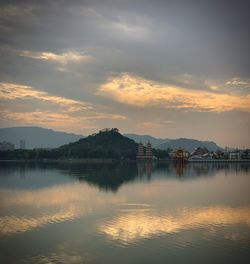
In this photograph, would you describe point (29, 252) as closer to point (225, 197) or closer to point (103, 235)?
point (103, 235)

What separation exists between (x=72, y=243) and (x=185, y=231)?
2.88m

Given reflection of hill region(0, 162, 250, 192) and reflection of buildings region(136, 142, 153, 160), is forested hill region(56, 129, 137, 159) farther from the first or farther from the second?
reflection of hill region(0, 162, 250, 192)

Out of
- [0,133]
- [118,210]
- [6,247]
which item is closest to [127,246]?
[6,247]

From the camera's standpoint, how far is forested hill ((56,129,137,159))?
6000cm

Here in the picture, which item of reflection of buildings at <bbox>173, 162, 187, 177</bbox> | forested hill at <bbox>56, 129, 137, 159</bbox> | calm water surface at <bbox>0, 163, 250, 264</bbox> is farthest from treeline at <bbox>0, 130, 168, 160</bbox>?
calm water surface at <bbox>0, 163, 250, 264</bbox>

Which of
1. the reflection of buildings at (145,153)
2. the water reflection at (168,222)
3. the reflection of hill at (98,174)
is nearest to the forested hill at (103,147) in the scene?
the reflection of buildings at (145,153)

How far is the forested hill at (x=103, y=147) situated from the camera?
60.0 meters

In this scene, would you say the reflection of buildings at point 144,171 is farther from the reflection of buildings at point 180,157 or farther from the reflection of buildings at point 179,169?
the reflection of buildings at point 180,157

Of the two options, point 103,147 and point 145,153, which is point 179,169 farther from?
point 103,147

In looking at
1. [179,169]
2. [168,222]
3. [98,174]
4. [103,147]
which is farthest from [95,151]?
[168,222]

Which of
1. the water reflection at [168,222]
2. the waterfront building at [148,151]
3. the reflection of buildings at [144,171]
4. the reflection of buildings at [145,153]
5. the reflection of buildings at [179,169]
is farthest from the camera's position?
the waterfront building at [148,151]

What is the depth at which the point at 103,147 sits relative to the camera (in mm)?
67750

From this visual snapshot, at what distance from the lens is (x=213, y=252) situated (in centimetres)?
823

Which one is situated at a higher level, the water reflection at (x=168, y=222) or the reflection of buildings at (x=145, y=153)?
the reflection of buildings at (x=145, y=153)
